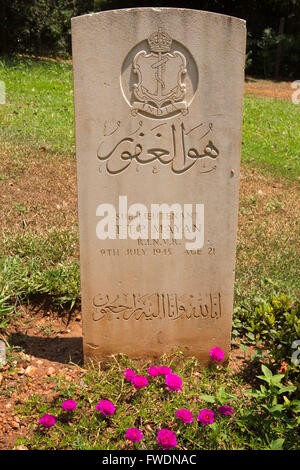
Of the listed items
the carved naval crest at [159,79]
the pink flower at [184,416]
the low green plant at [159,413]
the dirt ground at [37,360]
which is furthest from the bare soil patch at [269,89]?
the pink flower at [184,416]

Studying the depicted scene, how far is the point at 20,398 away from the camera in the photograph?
8.29 ft

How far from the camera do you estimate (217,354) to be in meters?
2.68

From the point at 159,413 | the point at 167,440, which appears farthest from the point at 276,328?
the point at 167,440

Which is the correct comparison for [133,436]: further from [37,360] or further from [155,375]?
[37,360]

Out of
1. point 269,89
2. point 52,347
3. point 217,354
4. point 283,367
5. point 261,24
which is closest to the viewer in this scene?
point 283,367

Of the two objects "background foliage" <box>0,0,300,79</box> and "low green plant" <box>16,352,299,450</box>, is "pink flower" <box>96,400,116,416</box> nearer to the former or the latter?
"low green plant" <box>16,352,299,450</box>

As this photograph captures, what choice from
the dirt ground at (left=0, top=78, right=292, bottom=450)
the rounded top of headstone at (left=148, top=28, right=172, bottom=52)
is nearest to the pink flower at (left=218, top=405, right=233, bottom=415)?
the dirt ground at (left=0, top=78, right=292, bottom=450)

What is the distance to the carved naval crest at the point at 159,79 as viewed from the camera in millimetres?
2326

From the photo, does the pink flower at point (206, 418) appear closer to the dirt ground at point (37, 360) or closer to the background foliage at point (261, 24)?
the dirt ground at point (37, 360)

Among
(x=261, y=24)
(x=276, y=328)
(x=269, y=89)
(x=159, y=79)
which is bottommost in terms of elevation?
(x=276, y=328)

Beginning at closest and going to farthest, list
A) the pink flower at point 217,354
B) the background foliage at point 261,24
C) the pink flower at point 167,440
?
the pink flower at point 167,440 → the pink flower at point 217,354 → the background foliage at point 261,24

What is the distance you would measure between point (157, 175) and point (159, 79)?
0.49 meters

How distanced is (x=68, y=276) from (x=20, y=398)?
112 centimetres
